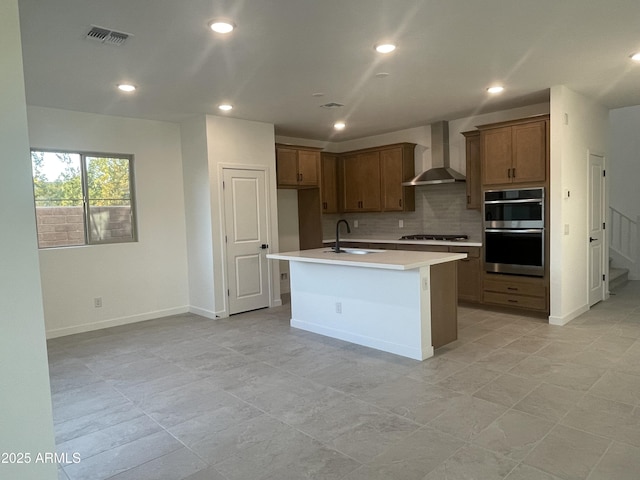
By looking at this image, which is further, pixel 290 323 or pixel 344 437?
pixel 290 323

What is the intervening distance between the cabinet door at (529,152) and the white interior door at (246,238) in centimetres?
334

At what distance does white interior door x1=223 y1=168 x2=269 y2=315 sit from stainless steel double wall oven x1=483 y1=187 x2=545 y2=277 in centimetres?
305

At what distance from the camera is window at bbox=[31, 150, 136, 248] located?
4910 mm

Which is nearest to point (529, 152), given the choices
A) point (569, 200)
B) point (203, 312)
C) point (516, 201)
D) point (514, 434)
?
point (516, 201)

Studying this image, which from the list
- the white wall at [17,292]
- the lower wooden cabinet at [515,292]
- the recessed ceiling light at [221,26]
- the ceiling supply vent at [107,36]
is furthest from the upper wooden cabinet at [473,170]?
the white wall at [17,292]

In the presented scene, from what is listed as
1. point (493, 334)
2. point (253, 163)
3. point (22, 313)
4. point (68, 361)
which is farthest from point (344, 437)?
point (253, 163)

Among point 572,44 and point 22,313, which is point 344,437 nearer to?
point 22,313

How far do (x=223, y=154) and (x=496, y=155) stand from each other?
11.5ft

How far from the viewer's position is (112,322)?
5.45 meters

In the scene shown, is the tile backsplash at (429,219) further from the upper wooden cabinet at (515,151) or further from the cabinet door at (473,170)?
the upper wooden cabinet at (515,151)

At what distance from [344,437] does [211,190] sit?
3.82 m

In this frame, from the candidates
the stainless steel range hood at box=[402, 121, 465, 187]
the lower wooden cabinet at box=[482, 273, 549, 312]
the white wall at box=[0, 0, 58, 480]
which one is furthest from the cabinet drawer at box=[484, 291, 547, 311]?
the white wall at box=[0, 0, 58, 480]

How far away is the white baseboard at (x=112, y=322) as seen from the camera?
16.5 feet

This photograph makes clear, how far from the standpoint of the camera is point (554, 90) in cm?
465
